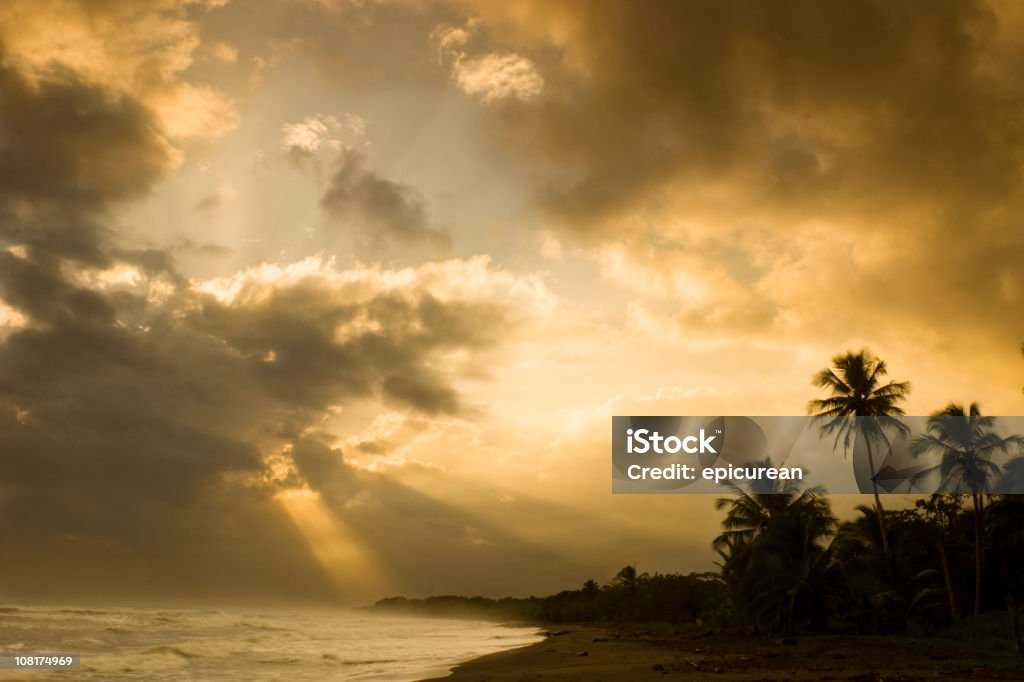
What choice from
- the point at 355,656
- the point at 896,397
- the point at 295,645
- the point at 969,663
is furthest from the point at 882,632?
the point at 295,645

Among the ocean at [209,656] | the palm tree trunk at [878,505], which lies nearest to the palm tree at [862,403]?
the palm tree trunk at [878,505]

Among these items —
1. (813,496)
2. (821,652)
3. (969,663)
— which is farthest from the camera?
(813,496)

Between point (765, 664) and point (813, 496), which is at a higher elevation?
point (813, 496)

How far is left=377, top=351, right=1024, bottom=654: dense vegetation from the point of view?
3475 cm

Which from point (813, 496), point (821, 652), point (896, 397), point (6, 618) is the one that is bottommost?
point (6, 618)

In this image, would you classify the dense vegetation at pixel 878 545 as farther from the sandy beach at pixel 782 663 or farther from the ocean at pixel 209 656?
the ocean at pixel 209 656

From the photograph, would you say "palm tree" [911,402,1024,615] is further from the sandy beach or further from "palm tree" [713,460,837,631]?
the sandy beach

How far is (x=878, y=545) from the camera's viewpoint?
131 feet

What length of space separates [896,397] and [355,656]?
34.8 m

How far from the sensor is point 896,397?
42.1 metres

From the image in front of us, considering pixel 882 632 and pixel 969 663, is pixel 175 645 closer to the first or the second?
pixel 969 663

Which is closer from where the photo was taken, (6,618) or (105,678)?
(105,678)

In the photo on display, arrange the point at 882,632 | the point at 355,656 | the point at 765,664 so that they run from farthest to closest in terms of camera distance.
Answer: the point at 882,632 → the point at 355,656 → the point at 765,664

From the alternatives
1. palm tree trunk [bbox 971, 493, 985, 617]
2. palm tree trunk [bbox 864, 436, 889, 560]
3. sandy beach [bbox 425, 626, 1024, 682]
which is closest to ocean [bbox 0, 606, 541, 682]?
sandy beach [bbox 425, 626, 1024, 682]
